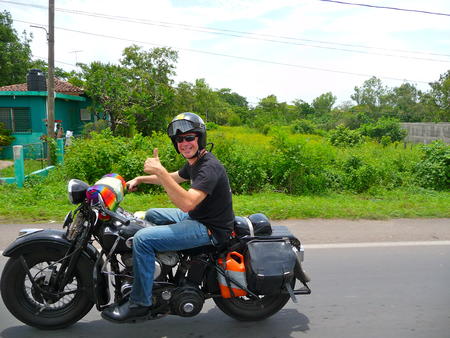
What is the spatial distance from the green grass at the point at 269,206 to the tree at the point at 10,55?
78.9 feet

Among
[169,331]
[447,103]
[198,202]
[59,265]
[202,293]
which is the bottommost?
[169,331]

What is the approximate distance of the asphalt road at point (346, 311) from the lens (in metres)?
3.15

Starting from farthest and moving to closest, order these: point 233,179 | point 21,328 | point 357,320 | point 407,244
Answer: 1. point 233,179
2. point 407,244
3. point 357,320
4. point 21,328

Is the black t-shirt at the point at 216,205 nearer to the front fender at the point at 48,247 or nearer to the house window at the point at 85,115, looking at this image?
the front fender at the point at 48,247

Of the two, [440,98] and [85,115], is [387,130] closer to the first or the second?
[440,98]

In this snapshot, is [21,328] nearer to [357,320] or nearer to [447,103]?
[357,320]

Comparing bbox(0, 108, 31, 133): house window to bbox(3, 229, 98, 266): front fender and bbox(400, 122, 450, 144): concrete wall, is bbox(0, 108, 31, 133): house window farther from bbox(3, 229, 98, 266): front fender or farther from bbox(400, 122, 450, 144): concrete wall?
bbox(400, 122, 450, 144): concrete wall

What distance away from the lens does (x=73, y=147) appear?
934 cm

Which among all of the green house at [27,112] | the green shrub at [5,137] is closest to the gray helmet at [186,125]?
the green house at [27,112]

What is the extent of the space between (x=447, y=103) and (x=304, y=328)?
4132cm

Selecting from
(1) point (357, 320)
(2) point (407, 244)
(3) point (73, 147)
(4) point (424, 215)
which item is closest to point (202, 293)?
(1) point (357, 320)

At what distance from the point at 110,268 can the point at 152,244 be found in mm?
519

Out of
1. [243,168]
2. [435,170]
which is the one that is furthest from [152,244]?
[435,170]

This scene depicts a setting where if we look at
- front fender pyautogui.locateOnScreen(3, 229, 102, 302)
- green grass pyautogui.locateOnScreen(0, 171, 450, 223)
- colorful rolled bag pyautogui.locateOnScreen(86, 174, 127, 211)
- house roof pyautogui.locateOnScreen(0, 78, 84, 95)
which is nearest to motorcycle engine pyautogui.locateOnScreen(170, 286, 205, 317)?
front fender pyautogui.locateOnScreen(3, 229, 102, 302)
